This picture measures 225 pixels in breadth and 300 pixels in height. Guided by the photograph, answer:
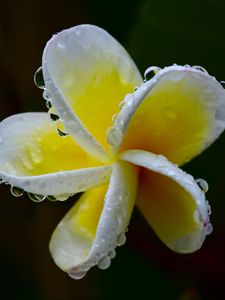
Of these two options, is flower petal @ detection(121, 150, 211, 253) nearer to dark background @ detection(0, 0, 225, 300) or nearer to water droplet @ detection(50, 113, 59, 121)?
water droplet @ detection(50, 113, 59, 121)

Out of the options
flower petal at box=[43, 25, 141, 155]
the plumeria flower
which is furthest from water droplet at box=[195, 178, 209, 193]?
flower petal at box=[43, 25, 141, 155]

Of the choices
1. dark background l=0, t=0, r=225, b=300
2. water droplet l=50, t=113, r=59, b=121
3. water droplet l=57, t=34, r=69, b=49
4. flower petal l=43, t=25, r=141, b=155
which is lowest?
dark background l=0, t=0, r=225, b=300

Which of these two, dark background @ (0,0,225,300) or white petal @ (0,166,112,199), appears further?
dark background @ (0,0,225,300)

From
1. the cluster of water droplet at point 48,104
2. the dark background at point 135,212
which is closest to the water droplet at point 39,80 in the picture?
the cluster of water droplet at point 48,104

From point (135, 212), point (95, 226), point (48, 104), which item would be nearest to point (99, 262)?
point (95, 226)

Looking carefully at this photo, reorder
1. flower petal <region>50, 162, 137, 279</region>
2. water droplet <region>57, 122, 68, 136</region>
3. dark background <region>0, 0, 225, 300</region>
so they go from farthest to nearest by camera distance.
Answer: dark background <region>0, 0, 225, 300</region>
water droplet <region>57, 122, 68, 136</region>
flower petal <region>50, 162, 137, 279</region>

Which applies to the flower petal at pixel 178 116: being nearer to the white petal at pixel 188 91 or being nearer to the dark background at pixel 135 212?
the white petal at pixel 188 91

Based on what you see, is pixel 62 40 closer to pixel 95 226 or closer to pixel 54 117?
pixel 54 117
